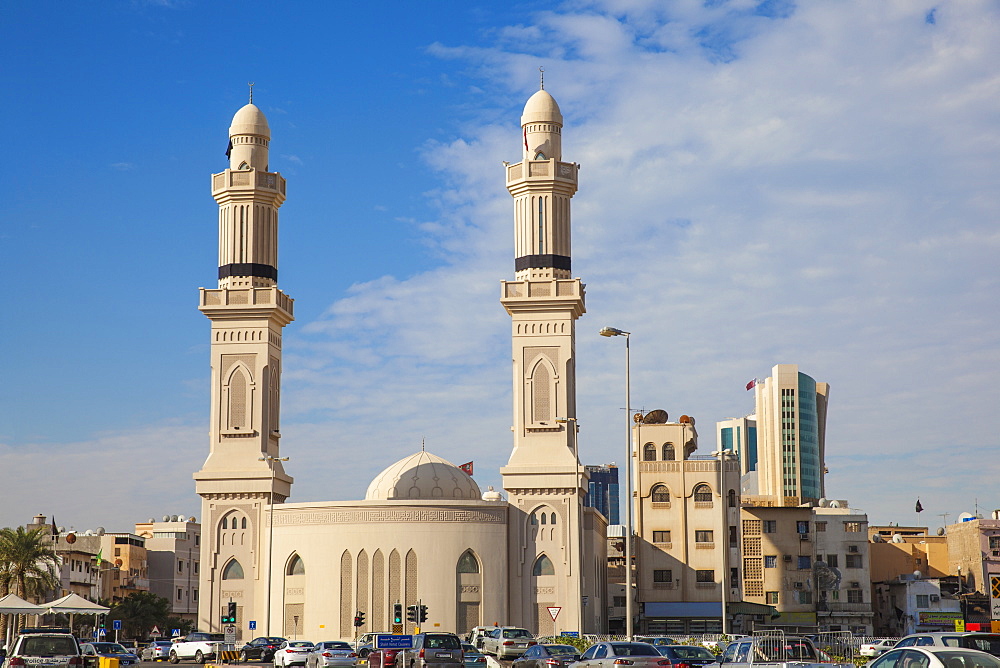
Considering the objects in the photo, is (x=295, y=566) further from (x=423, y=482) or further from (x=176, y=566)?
(x=176, y=566)

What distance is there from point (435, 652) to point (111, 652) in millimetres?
15242

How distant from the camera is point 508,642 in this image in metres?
49.4

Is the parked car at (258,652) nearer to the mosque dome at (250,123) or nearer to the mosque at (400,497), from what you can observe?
the mosque at (400,497)

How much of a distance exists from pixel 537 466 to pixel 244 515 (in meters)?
16.4

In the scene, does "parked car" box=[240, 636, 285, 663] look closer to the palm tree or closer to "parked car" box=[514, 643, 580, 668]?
the palm tree

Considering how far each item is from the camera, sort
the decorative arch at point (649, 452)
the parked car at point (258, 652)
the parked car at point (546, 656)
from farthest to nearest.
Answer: the decorative arch at point (649, 452), the parked car at point (258, 652), the parked car at point (546, 656)

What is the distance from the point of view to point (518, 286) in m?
71.8

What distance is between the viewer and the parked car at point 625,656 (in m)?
29.8

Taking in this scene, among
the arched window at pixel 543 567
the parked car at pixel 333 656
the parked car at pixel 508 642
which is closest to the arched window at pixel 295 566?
the arched window at pixel 543 567

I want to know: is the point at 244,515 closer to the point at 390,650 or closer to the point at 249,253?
the point at 249,253

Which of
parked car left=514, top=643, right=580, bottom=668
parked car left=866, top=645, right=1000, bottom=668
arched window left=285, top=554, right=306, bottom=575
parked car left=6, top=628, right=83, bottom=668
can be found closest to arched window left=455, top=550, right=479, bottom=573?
arched window left=285, top=554, right=306, bottom=575

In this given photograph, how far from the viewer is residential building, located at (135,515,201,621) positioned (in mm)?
117500

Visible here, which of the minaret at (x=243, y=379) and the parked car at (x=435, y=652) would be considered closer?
the parked car at (x=435, y=652)

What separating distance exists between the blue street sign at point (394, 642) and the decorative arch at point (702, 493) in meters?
53.2
